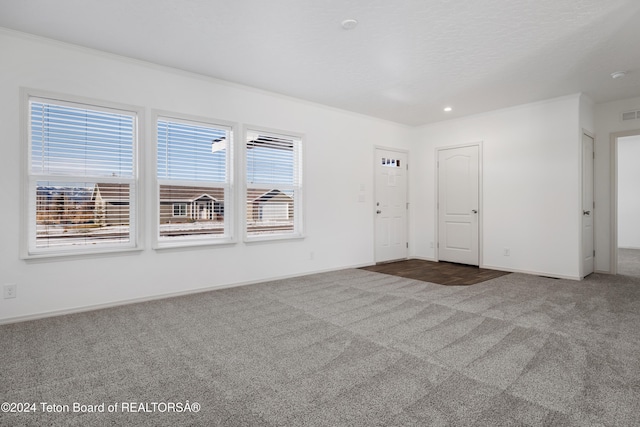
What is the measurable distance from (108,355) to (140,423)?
100 centimetres

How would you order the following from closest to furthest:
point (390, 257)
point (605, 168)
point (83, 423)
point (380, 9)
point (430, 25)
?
1. point (83, 423)
2. point (380, 9)
3. point (430, 25)
4. point (605, 168)
5. point (390, 257)

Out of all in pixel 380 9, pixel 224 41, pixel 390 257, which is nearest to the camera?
pixel 380 9

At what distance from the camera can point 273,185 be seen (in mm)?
4898

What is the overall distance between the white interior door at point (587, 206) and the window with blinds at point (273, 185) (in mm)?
4196

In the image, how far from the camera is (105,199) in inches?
142

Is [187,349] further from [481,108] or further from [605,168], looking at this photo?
[605,168]

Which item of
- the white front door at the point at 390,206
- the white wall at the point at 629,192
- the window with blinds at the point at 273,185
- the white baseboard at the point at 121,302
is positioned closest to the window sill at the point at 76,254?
the white baseboard at the point at 121,302

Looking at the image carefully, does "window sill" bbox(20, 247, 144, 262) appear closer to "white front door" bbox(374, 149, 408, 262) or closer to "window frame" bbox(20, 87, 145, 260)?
"window frame" bbox(20, 87, 145, 260)

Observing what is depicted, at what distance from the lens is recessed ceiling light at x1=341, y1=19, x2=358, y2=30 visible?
2902 millimetres

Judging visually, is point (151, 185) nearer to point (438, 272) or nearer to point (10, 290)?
point (10, 290)

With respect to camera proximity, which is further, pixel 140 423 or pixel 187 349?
pixel 187 349

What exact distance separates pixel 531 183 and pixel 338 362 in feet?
15.0

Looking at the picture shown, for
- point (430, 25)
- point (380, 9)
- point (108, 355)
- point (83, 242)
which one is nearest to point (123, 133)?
point (83, 242)

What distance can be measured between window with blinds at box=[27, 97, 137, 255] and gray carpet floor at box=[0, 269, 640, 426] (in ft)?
2.63
